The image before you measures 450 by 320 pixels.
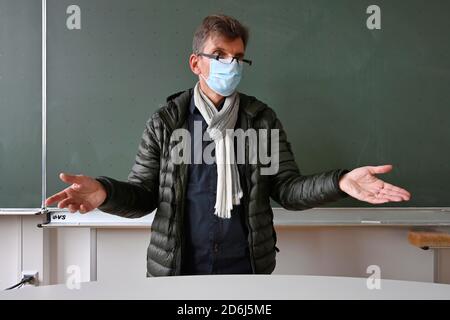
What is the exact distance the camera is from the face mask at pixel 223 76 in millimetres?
1263

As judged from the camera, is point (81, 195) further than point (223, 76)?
No

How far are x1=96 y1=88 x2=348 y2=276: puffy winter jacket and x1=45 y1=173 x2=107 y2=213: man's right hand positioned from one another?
0.19 feet

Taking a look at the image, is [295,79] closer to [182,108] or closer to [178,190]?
[182,108]

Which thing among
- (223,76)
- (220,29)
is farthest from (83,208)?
(220,29)

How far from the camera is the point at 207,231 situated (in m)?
1.25

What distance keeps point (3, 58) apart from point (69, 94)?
375mm

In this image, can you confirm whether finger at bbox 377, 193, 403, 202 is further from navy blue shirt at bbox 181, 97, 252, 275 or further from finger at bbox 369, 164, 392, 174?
navy blue shirt at bbox 181, 97, 252, 275

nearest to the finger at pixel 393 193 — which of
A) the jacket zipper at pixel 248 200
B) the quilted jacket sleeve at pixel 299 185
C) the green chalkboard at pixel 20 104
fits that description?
the quilted jacket sleeve at pixel 299 185

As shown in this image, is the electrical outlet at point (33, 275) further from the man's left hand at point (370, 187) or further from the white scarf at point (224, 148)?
the man's left hand at point (370, 187)

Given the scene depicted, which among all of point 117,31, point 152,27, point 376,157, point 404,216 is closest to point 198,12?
point 152,27

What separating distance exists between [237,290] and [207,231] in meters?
0.38

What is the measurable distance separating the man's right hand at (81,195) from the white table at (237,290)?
258mm

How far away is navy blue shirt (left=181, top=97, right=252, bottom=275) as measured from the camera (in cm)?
124

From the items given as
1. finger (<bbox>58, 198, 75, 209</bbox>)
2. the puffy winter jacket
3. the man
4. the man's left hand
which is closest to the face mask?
the man
